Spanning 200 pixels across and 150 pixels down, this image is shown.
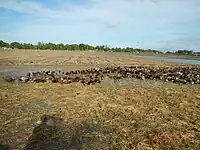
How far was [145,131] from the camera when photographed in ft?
27.1

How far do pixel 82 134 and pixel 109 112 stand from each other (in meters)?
2.68

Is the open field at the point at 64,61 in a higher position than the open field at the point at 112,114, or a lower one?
lower

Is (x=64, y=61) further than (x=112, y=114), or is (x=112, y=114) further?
(x=64, y=61)

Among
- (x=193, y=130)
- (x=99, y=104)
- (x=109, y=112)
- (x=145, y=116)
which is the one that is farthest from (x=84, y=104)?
(x=193, y=130)

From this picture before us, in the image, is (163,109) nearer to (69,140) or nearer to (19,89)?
(69,140)

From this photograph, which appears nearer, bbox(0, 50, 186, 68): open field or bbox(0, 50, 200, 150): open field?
bbox(0, 50, 200, 150): open field

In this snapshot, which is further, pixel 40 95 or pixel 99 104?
pixel 40 95

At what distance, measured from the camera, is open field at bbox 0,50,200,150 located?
754 centimetres

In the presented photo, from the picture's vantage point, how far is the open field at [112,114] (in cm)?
754

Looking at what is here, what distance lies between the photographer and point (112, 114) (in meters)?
10.2

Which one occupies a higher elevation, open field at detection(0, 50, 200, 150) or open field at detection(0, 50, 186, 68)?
open field at detection(0, 50, 200, 150)

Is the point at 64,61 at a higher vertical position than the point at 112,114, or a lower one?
lower

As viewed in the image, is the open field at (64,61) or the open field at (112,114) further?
the open field at (64,61)

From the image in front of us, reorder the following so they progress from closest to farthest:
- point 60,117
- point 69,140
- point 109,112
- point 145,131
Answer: point 69,140
point 145,131
point 60,117
point 109,112
